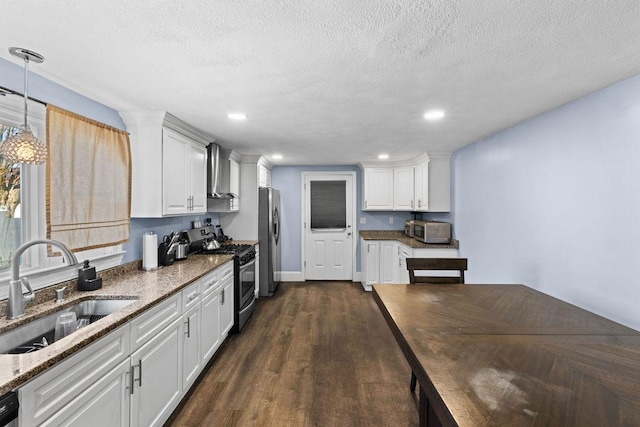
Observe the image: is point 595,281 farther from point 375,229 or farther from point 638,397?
point 375,229

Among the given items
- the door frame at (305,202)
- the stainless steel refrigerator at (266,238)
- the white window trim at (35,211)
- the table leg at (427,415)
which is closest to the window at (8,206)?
the white window trim at (35,211)

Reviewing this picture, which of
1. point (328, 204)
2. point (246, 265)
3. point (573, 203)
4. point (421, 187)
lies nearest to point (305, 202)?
point (328, 204)

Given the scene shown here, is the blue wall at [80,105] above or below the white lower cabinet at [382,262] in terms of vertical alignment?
above

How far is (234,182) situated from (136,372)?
3.04 m

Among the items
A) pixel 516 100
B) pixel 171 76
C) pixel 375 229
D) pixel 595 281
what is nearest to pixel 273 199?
pixel 375 229

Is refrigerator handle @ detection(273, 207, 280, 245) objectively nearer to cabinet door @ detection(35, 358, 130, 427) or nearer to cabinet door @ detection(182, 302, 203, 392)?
cabinet door @ detection(182, 302, 203, 392)

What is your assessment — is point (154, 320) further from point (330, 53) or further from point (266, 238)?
point (266, 238)

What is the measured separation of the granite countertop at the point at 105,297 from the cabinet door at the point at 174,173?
0.55 metres

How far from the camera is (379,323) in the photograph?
3850 mm

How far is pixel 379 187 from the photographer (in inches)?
213

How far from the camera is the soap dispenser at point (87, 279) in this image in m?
2.00

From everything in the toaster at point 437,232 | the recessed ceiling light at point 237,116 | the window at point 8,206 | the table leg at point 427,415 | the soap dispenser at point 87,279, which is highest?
the recessed ceiling light at point 237,116

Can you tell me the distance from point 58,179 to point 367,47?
2.00 m

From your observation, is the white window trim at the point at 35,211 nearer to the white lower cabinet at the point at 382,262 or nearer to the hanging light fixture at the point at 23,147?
the hanging light fixture at the point at 23,147
